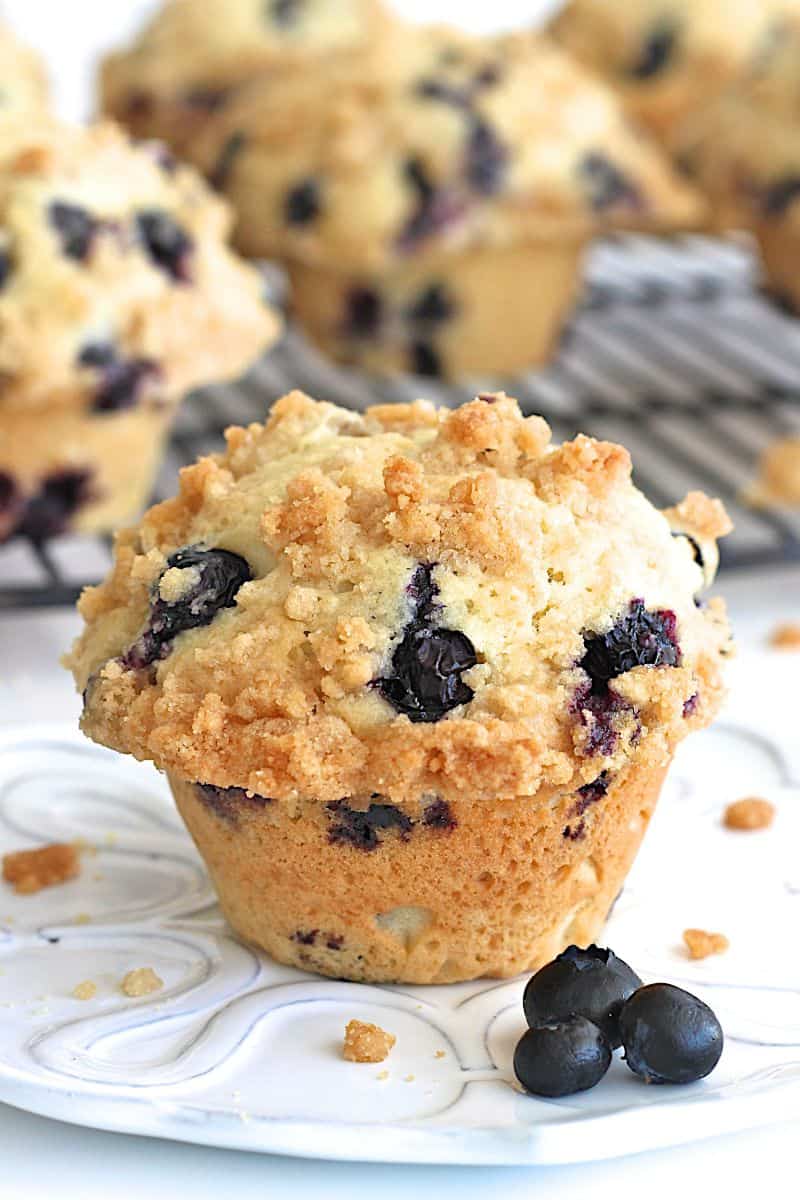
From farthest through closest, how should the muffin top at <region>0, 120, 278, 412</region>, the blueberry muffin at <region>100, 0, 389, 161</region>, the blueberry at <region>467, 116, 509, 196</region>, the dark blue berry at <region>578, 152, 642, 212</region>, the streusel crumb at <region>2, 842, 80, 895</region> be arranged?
the blueberry muffin at <region>100, 0, 389, 161</region> → the dark blue berry at <region>578, 152, 642, 212</region> → the blueberry at <region>467, 116, 509, 196</region> → the muffin top at <region>0, 120, 278, 412</region> → the streusel crumb at <region>2, 842, 80, 895</region>

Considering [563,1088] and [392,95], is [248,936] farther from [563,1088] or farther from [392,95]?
[392,95]

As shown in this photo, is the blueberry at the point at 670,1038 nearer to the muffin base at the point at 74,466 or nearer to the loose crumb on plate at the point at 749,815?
the loose crumb on plate at the point at 749,815

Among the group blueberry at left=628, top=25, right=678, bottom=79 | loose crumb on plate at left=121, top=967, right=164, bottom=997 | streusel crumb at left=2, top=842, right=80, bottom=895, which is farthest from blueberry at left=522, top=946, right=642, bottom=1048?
blueberry at left=628, top=25, right=678, bottom=79

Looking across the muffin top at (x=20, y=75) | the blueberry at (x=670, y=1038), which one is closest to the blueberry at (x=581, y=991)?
the blueberry at (x=670, y=1038)

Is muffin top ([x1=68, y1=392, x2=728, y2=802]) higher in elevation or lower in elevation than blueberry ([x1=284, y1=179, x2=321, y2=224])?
lower

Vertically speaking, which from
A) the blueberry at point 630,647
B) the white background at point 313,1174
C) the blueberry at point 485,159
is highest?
the blueberry at point 485,159

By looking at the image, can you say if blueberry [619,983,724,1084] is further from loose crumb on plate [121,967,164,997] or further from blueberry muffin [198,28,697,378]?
blueberry muffin [198,28,697,378]
